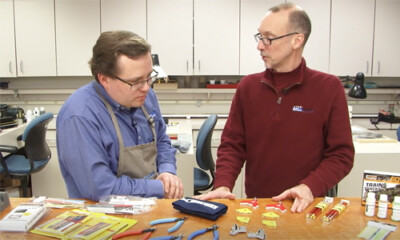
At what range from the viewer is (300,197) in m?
1.13

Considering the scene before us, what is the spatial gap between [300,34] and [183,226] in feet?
2.94

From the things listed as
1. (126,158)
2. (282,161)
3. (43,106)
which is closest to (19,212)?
(126,158)

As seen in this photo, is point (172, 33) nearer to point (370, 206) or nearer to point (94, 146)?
point (94, 146)

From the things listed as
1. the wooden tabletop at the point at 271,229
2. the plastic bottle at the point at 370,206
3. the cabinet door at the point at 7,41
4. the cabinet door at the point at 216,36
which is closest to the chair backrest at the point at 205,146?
the cabinet door at the point at 216,36

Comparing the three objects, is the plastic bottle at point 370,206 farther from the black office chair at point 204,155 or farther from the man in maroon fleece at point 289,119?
the black office chair at point 204,155

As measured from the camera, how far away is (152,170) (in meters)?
1.45

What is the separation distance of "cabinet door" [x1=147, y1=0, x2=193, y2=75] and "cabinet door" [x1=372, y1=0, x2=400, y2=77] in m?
2.08

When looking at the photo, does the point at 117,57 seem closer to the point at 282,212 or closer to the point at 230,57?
the point at 282,212

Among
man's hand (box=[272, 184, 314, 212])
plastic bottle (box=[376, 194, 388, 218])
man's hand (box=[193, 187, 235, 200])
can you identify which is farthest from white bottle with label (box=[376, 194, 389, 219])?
man's hand (box=[193, 187, 235, 200])

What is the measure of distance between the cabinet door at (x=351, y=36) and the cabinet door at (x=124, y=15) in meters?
2.12

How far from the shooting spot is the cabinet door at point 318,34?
4012 millimetres

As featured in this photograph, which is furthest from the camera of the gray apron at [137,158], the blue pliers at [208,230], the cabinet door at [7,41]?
the cabinet door at [7,41]

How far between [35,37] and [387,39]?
154 inches

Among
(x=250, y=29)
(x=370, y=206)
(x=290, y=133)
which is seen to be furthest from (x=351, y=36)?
(x=370, y=206)
